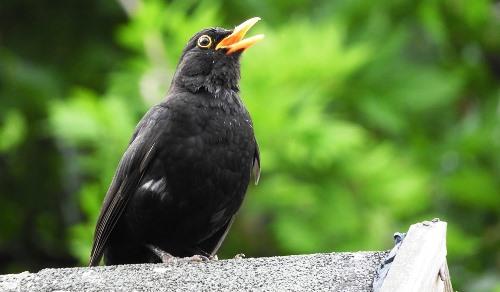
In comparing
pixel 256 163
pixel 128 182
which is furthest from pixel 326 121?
pixel 128 182

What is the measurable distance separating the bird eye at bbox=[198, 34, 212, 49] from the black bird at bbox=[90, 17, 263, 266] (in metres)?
0.39

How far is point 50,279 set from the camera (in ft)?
12.5

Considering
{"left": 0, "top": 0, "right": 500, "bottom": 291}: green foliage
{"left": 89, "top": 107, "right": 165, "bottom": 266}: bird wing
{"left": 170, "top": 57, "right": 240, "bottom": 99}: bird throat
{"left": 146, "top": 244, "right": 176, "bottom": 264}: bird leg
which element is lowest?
{"left": 146, "top": 244, "right": 176, "bottom": 264}: bird leg

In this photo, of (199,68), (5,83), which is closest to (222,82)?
(199,68)

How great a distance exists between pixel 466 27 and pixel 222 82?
477cm

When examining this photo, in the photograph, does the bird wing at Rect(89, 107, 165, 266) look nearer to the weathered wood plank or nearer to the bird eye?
the bird eye

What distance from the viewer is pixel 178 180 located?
5012mm

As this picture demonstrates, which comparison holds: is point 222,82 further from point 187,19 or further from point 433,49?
point 433,49

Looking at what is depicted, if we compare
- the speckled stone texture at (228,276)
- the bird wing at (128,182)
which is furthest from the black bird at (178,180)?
the speckled stone texture at (228,276)

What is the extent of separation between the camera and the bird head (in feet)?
17.9

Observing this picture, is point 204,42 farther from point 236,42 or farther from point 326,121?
point 326,121

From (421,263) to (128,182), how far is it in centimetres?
187

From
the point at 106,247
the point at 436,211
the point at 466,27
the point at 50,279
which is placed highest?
the point at 466,27

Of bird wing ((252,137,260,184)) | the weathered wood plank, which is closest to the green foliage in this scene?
bird wing ((252,137,260,184))
